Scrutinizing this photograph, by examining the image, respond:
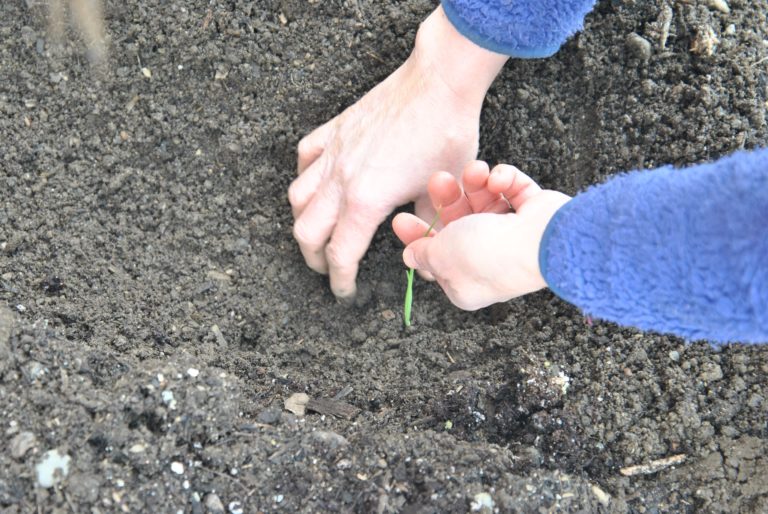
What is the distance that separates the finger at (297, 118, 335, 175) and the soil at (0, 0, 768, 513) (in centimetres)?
5

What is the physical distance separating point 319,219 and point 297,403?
0.48 meters

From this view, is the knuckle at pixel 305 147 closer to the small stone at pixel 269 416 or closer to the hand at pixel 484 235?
the hand at pixel 484 235

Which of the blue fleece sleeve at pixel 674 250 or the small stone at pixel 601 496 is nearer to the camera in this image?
the blue fleece sleeve at pixel 674 250

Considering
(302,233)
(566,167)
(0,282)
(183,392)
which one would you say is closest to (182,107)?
(302,233)

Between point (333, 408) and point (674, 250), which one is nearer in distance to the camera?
point (674, 250)

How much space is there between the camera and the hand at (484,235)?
1.23 meters

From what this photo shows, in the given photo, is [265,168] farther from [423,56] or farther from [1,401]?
[1,401]

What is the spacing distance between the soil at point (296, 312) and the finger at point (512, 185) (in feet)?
0.67

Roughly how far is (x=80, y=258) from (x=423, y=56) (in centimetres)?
89

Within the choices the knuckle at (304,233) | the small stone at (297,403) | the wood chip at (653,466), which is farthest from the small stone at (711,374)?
the knuckle at (304,233)

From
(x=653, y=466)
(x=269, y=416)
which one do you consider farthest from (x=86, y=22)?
(x=653, y=466)

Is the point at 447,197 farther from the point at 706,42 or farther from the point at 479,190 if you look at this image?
the point at 706,42

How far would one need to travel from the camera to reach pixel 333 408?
1.39 meters

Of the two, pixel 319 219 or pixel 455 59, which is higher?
pixel 455 59
